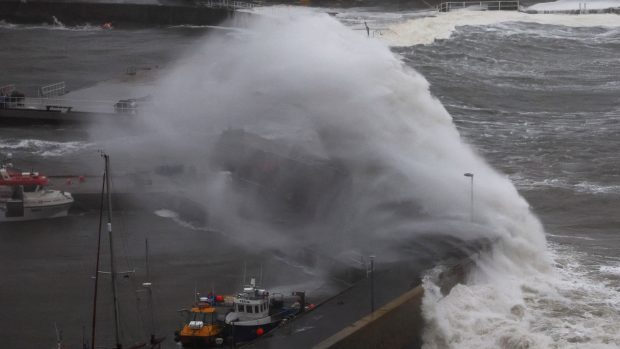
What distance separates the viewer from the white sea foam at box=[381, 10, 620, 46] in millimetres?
58344

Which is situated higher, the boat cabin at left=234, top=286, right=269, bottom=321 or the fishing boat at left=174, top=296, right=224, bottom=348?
the boat cabin at left=234, top=286, right=269, bottom=321

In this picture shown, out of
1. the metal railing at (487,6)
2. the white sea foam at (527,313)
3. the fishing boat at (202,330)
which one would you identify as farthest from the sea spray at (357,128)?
the metal railing at (487,6)

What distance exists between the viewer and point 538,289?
80.2 feet

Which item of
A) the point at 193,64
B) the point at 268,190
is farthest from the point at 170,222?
the point at 193,64

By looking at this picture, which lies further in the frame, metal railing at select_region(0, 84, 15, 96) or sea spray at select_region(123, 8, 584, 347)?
metal railing at select_region(0, 84, 15, 96)

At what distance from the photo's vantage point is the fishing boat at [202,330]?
19.7 meters

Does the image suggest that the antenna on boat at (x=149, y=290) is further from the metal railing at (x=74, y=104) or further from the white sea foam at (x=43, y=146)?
the metal railing at (x=74, y=104)

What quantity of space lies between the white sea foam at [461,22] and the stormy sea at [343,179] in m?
6.12

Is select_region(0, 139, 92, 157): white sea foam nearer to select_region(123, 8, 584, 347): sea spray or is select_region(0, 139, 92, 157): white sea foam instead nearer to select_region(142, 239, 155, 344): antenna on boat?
select_region(123, 8, 584, 347): sea spray

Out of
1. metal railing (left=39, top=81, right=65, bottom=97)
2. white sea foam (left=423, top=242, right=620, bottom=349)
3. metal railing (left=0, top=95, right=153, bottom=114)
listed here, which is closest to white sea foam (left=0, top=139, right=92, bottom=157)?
metal railing (left=0, top=95, right=153, bottom=114)

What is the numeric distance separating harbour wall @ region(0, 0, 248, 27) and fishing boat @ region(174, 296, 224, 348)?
4332 centimetres

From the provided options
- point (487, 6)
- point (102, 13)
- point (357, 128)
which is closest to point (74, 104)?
point (357, 128)

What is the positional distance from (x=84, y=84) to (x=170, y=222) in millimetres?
19553

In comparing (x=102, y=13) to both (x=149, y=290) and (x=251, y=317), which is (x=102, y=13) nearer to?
(x=149, y=290)
